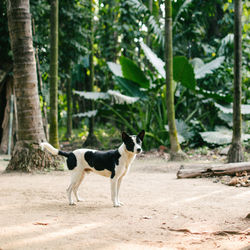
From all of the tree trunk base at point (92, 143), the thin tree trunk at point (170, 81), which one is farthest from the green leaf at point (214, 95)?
the tree trunk base at point (92, 143)

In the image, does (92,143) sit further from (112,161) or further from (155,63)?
(112,161)

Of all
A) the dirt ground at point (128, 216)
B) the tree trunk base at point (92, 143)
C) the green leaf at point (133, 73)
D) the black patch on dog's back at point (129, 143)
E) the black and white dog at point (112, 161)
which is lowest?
the dirt ground at point (128, 216)

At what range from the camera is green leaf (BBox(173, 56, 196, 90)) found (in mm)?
12062

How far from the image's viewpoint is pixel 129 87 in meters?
14.5

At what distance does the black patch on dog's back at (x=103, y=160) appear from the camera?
5.17m

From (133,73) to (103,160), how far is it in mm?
9141

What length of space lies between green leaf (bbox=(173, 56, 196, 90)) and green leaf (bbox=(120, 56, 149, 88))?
159 cm

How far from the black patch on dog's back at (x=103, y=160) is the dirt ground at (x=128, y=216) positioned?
559mm

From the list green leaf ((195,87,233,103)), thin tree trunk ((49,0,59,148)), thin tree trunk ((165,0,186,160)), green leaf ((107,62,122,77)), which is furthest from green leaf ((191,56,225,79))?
thin tree trunk ((49,0,59,148))

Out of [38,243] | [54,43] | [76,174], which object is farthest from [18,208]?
[54,43]

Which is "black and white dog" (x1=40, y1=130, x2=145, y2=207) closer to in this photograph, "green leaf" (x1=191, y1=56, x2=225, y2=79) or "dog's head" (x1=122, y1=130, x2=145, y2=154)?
"dog's head" (x1=122, y1=130, x2=145, y2=154)

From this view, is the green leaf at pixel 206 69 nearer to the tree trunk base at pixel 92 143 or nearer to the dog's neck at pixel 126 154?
the tree trunk base at pixel 92 143

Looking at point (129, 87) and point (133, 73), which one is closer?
point (133, 73)

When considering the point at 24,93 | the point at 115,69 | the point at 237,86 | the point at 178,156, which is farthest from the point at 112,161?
the point at 115,69
